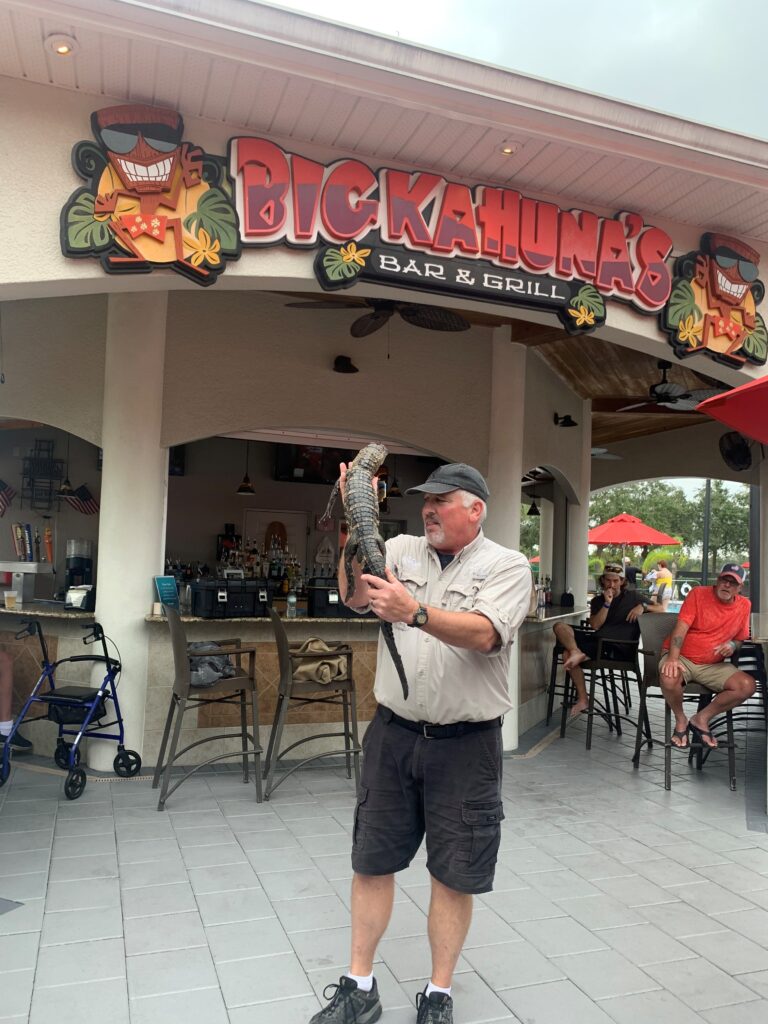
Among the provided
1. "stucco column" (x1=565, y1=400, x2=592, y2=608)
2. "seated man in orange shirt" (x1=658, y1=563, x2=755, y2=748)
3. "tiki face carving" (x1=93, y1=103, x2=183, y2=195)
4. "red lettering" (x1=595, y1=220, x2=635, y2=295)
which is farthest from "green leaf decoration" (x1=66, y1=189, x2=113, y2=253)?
"stucco column" (x1=565, y1=400, x2=592, y2=608)

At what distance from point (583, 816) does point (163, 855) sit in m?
2.42

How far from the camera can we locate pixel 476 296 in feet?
13.9

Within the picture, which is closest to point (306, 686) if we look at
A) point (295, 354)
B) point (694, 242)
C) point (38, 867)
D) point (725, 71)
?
point (38, 867)

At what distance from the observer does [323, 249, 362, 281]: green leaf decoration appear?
12.9ft

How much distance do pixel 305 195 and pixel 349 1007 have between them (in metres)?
3.41

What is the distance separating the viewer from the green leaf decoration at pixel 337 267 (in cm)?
393

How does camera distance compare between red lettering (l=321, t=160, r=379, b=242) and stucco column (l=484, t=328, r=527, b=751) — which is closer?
red lettering (l=321, t=160, r=379, b=242)

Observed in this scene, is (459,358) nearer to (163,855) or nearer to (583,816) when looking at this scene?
(583,816)

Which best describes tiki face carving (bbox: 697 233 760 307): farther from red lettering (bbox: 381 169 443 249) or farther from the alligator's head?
the alligator's head

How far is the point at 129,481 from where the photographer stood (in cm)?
527

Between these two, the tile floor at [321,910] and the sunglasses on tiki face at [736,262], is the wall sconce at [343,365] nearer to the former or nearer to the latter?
the sunglasses on tiki face at [736,262]

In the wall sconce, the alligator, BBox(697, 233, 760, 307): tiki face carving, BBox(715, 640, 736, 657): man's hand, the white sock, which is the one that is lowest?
the white sock

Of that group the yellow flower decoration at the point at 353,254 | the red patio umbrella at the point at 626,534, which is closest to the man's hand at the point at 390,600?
the yellow flower decoration at the point at 353,254

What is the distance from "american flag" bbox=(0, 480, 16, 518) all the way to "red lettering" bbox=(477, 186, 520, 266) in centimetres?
716
